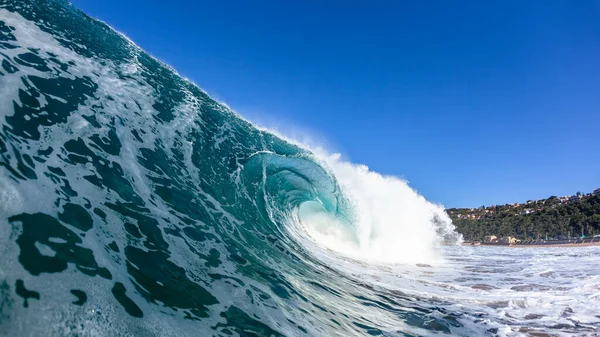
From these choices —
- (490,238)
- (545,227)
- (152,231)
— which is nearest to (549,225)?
(545,227)

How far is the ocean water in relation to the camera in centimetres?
345

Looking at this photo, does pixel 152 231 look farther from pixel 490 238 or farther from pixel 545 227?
pixel 490 238

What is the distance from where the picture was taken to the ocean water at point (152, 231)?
11.3 feet

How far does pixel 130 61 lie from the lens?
12.1 m

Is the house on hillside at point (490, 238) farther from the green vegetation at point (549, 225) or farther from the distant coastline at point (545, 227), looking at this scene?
the green vegetation at point (549, 225)

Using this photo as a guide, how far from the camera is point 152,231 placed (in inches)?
221

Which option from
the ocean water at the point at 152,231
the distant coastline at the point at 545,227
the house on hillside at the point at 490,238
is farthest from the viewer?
the house on hillside at the point at 490,238

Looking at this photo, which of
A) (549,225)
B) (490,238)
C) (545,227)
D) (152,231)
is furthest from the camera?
(490,238)

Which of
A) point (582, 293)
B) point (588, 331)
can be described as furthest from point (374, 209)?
point (588, 331)

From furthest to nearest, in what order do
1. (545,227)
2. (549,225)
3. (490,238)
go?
1. (490,238)
2. (545,227)
3. (549,225)

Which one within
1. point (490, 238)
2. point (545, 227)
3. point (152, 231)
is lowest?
point (152, 231)

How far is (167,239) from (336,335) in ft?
10.7

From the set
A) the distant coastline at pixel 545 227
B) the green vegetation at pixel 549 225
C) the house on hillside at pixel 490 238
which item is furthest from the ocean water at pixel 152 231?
the house on hillside at pixel 490 238

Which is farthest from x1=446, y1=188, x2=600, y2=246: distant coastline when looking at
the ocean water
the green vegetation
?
the ocean water
